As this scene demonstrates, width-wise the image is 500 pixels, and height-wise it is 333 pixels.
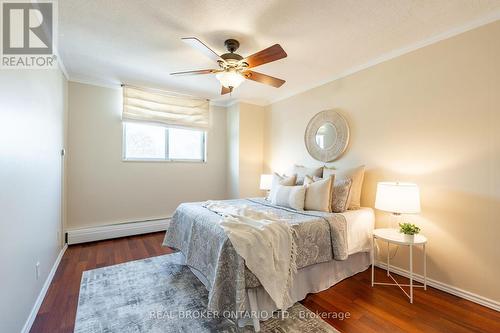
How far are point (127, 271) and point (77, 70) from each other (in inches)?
113

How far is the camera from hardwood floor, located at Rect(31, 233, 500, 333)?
1.75 metres

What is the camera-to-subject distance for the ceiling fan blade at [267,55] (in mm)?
1858

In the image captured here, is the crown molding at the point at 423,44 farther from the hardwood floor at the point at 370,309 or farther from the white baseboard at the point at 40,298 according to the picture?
the white baseboard at the point at 40,298

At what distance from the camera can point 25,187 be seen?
1722 mm

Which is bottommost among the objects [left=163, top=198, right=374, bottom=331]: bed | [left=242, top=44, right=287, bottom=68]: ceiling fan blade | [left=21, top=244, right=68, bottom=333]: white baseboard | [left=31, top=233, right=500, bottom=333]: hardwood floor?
[left=31, top=233, right=500, bottom=333]: hardwood floor

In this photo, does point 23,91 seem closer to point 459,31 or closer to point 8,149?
point 8,149

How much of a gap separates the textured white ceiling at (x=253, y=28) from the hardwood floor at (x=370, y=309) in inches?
102

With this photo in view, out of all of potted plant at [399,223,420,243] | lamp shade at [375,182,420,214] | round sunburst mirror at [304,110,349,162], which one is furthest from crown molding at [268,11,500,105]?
potted plant at [399,223,420,243]

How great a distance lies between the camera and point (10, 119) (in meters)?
1.47

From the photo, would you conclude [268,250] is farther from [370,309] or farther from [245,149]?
[245,149]

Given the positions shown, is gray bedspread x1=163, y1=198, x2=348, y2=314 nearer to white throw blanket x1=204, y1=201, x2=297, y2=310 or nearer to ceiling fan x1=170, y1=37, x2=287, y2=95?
white throw blanket x1=204, y1=201, x2=297, y2=310

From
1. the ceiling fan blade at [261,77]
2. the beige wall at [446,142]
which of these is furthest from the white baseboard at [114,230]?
the beige wall at [446,142]

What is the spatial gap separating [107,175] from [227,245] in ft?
10.1

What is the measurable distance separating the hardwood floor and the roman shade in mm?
2504
